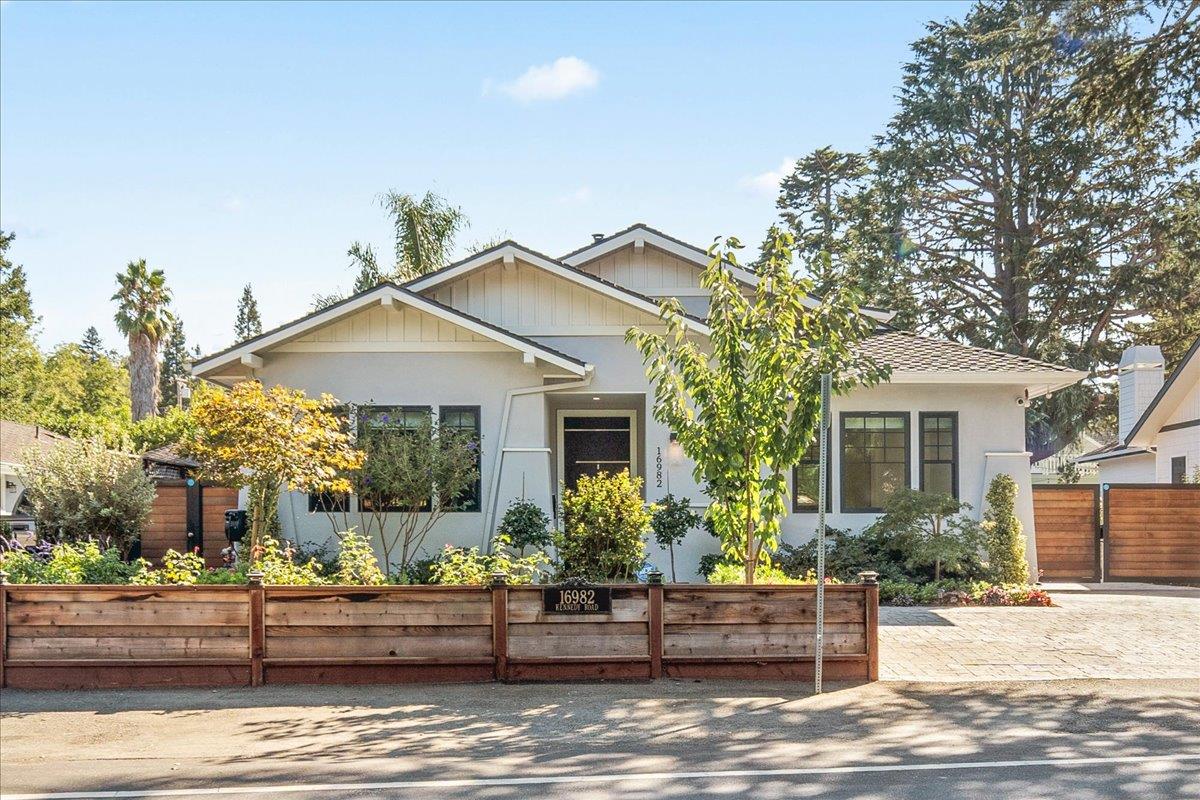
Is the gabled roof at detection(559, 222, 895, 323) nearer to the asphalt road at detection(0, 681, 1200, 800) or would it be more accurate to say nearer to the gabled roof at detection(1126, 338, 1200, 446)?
the gabled roof at detection(1126, 338, 1200, 446)

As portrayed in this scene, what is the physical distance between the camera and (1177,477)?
869 inches

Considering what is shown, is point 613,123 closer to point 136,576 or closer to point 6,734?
point 136,576

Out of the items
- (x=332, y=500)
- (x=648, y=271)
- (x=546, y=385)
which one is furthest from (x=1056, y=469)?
(x=332, y=500)

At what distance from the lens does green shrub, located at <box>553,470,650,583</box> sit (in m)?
12.7

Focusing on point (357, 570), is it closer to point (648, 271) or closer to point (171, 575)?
point (171, 575)

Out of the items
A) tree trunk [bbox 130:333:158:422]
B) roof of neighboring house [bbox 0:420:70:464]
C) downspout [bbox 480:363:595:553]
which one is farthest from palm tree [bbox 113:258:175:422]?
downspout [bbox 480:363:595:553]

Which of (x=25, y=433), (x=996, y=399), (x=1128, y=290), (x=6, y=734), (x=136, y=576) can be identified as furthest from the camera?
(x=25, y=433)

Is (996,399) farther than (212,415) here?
Yes

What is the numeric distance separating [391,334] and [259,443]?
4.24 meters

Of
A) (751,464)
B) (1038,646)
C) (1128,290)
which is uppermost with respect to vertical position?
(1128,290)

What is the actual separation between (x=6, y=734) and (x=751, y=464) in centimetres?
716

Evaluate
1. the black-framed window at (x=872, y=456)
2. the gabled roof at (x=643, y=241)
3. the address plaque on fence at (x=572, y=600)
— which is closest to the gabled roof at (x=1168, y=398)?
the gabled roof at (x=643, y=241)

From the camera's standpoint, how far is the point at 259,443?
38.0 ft

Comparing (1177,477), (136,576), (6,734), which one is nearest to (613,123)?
(136,576)
